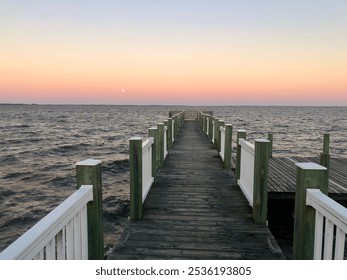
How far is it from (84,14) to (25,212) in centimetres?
1047

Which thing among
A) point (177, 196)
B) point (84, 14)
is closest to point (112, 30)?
point (84, 14)

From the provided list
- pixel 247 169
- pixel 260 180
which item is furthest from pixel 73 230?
pixel 247 169

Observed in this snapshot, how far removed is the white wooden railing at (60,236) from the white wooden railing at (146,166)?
8.48 ft

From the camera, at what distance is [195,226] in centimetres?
452

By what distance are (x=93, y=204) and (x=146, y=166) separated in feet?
9.44

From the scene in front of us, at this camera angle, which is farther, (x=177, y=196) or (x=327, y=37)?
(x=327, y=37)

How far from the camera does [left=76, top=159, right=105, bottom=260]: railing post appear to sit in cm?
269

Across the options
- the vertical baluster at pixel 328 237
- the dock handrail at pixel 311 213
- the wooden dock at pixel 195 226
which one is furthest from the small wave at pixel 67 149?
the vertical baluster at pixel 328 237

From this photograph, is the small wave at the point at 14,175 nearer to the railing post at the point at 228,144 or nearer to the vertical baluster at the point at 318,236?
the railing post at the point at 228,144

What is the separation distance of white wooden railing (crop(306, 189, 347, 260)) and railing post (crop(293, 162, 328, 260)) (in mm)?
52

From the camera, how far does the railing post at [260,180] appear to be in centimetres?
452

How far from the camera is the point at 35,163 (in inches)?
792

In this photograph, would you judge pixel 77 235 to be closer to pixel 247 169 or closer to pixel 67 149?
pixel 247 169

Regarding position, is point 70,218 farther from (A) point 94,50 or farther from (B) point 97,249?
(A) point 94,50
